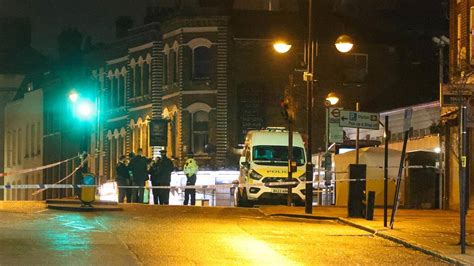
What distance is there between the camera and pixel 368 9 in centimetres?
5319

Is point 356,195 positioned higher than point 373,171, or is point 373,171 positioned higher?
point 373,171

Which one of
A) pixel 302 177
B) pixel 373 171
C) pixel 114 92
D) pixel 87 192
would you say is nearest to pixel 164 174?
pixel 302 177

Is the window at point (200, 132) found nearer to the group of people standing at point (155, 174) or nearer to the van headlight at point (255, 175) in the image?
the group of people standing at point (155, 174)

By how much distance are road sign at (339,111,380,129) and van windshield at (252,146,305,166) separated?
7339 millimetres

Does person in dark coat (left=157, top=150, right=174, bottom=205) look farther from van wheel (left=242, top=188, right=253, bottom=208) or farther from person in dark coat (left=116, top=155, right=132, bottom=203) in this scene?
van wheel (left=242, top=188, right=253, bottom=208)

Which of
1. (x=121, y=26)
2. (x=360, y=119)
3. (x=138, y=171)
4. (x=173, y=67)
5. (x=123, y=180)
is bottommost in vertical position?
(x=123, y=180)

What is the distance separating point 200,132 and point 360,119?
72.5 feet

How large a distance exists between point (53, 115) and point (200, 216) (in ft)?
125

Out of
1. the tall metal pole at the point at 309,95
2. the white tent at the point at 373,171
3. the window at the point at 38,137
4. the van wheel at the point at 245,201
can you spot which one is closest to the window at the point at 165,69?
the white tent at the point at 373,171

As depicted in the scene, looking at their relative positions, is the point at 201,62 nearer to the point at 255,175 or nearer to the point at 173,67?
the point at 173,67

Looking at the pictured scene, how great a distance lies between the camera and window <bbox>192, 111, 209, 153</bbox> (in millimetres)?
45031

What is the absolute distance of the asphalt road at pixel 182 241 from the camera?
14.4 meters

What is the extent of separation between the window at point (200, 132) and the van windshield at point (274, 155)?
1374cm

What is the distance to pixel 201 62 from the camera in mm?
45312
